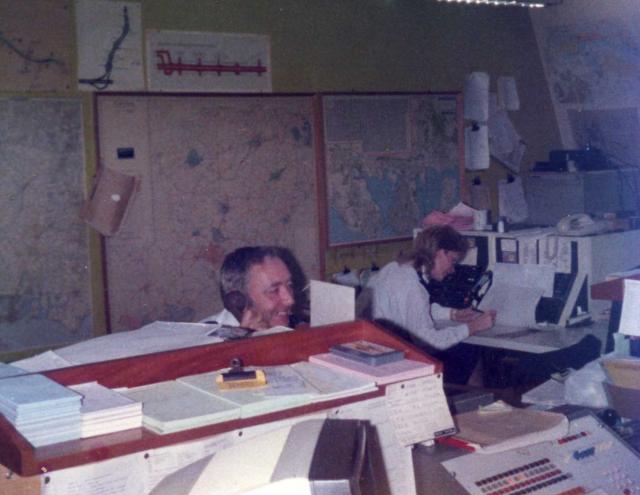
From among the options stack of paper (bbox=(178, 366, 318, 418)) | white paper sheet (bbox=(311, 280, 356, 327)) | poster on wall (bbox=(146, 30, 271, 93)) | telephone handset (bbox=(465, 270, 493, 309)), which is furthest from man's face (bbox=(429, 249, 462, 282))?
stack of paper (bbox=(178, 366, 318, 418))

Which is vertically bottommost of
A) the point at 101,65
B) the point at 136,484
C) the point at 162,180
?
the point at 136,484

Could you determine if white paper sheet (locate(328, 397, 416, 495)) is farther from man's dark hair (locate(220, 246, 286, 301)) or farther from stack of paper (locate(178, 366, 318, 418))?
man's dark hair (locate(220, 246, 286, 301))

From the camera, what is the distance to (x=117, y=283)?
414cm

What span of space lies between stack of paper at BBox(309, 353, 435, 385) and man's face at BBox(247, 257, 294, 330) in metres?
1.47

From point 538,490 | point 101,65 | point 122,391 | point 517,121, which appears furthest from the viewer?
point 517,121

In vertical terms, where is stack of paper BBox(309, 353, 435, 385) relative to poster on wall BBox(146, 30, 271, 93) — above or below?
below

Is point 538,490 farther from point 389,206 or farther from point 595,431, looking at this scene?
point 389,206

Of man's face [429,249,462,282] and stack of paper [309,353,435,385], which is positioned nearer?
stack of paper [309,353,435,385]

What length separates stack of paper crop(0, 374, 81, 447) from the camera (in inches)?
54.1

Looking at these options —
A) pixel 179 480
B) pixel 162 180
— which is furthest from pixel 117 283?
pixel 179 480

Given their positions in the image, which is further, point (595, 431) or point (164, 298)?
point (164, 298)

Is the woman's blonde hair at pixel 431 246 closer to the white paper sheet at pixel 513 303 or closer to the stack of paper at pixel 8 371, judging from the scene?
the white paper sheet at pixel 513 303

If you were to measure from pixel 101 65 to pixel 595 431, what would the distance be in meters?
2.83

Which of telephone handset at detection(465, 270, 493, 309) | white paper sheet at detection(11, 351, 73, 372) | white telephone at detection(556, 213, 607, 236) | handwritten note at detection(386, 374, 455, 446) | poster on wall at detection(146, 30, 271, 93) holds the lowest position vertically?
telephone handset at detection(465, 270, 493, 309)
